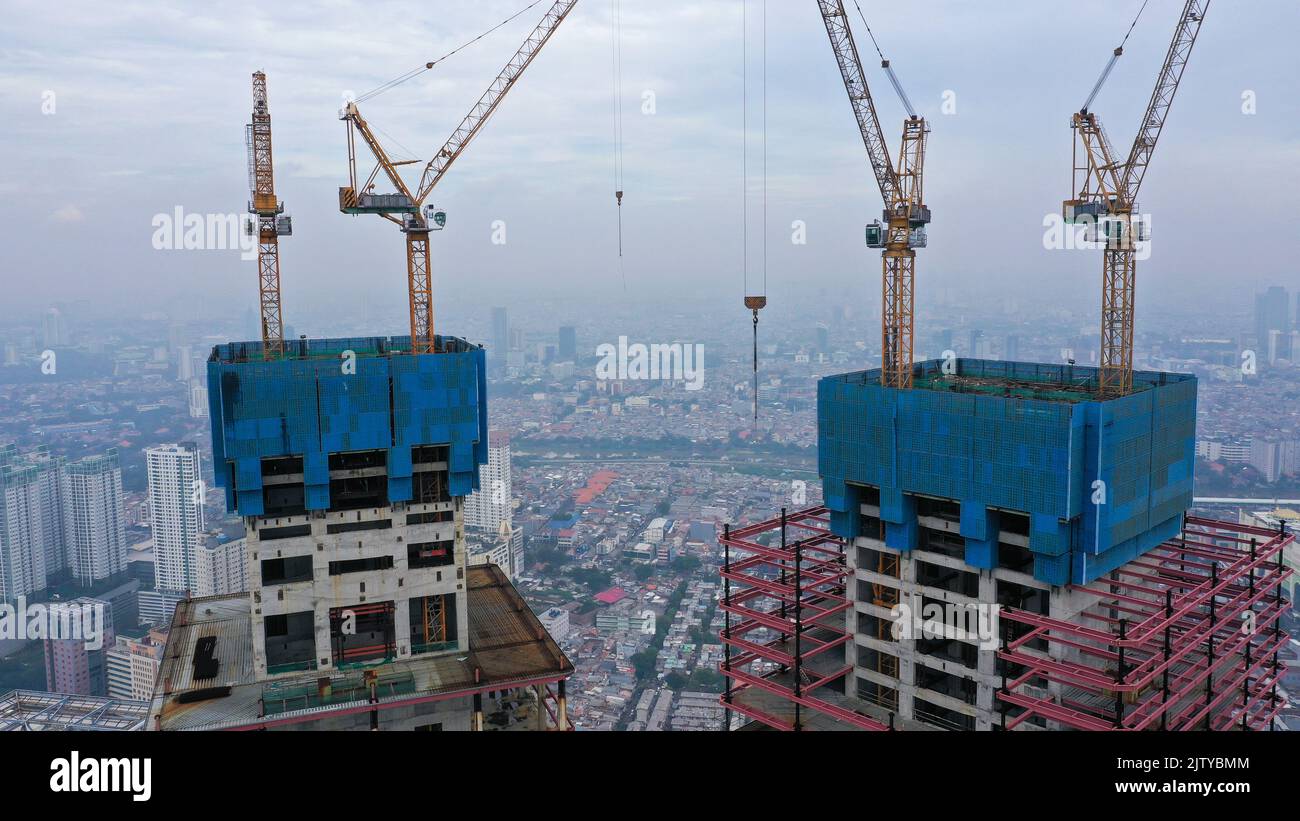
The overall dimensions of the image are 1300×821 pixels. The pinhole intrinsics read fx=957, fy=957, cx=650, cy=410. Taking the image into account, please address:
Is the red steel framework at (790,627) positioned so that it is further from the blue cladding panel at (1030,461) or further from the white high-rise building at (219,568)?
the white high-rise building at (219,568)

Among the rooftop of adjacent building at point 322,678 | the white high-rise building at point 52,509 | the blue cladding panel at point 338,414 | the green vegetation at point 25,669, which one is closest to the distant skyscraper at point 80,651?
the green vegetation at point 25,669

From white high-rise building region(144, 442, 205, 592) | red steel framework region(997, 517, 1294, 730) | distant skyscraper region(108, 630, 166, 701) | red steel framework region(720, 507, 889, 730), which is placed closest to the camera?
red steel framework region(997, 517, 1294, 730)

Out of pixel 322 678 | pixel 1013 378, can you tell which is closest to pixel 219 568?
pixel 322 678

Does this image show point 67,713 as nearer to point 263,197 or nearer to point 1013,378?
point 263,197

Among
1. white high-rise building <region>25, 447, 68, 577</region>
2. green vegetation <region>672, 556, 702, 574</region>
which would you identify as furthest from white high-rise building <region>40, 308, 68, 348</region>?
green vegetation <region>672, 556, 702, 574</region>

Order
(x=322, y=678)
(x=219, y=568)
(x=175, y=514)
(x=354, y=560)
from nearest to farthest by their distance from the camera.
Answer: (x=322, y=678) → (x=354, y=560) → (x=219, y=568) → (x=175, y=514)

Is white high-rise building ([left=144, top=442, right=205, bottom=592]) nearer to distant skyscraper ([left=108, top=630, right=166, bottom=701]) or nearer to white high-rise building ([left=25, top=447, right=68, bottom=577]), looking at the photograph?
white high-rise building ([left=25, top=447, right=68, bottom=577])

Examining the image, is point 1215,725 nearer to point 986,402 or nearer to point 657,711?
point 986,402
